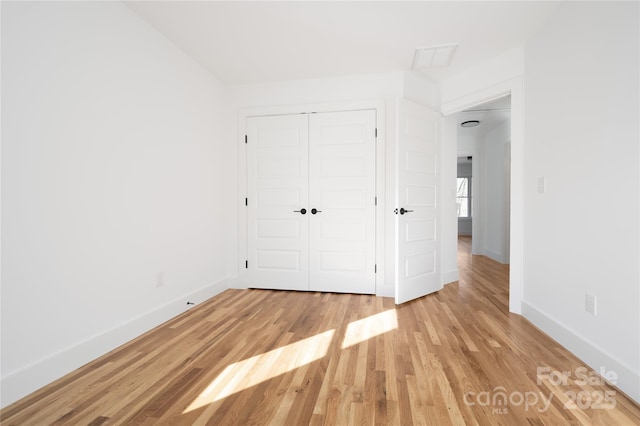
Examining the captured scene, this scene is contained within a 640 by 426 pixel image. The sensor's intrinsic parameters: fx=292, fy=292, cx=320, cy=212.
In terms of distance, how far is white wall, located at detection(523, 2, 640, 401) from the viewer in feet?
5.26

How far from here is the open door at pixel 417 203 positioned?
3035mm

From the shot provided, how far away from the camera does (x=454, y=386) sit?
63.6 inches

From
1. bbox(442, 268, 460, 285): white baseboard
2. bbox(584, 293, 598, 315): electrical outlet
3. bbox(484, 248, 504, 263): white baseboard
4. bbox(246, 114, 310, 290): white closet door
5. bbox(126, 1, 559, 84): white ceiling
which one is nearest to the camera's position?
bbox(584, 293, 598, 315): electrical outlet

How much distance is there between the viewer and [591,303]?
6.20 feet

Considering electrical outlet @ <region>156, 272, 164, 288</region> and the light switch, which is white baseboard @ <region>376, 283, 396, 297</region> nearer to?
the light switch

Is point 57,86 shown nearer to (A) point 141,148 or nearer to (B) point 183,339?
(A) point 141,148

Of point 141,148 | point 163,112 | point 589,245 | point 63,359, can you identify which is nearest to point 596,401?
point 589,245

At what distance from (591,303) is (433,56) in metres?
2.48

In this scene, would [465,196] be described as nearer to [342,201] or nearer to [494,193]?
[494,193]

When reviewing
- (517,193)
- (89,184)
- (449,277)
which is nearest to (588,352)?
(517,193)

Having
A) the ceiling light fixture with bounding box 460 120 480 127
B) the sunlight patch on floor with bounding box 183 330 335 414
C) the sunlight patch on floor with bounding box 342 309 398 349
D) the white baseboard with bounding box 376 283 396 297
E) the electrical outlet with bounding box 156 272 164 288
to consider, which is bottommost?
the sunlight patch on floor with bounding box 342 309 398 349

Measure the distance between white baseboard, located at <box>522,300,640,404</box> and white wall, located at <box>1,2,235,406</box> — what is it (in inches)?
124

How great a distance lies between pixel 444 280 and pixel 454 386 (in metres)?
2.40

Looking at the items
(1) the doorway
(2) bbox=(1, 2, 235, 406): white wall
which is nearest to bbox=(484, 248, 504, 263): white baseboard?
(1) the doorway
